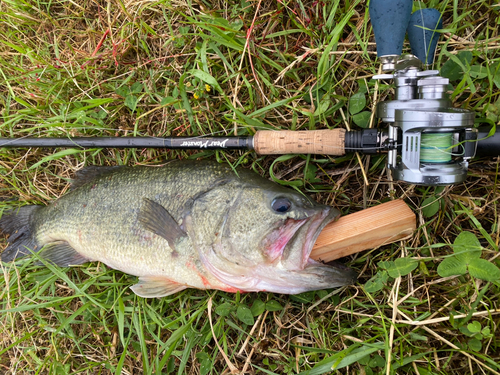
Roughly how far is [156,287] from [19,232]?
1480mm

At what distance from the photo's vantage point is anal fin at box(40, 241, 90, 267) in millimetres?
2730

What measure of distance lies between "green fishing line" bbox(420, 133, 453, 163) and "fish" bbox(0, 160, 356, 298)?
615mm

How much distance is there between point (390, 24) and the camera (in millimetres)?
1698

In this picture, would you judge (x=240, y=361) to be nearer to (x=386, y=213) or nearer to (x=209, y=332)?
(x=209, y=332)

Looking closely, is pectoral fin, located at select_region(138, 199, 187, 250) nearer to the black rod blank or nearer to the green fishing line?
the black rod blank

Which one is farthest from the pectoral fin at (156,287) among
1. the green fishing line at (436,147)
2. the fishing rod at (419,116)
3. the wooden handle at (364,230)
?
the green fishing line at (436,147)

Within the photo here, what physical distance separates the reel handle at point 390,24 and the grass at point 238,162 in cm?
54

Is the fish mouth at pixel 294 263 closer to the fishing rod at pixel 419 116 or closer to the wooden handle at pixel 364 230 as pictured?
the wooden handle at pixel 364 230

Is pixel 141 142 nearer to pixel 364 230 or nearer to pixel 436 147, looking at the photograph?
pixel 364 230

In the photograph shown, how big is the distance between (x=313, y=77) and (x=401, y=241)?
1.35 m

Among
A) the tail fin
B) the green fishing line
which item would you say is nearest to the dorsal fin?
the tail fin

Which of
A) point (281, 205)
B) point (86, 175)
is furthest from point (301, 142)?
point (86, 175)

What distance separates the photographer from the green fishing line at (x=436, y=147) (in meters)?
1.76

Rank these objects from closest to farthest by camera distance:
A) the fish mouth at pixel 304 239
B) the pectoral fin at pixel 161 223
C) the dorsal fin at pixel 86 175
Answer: the fish mouth at pixel 304 239, the pectoral fin at pixel 161 223, the dorsal fin at pixel 86 175
